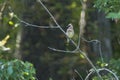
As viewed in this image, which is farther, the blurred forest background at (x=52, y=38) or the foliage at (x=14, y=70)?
the blurred forest background at (x=52, y=38)

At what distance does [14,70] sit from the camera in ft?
19.6

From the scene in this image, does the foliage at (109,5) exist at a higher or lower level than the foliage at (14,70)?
A: higher

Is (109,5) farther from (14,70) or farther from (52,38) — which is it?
(52,38)

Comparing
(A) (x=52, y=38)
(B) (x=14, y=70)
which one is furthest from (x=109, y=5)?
(A) (x=52, y=38)

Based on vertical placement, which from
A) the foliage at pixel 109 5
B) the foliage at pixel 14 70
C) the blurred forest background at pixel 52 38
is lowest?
the blurred forest background at pixel 52 38

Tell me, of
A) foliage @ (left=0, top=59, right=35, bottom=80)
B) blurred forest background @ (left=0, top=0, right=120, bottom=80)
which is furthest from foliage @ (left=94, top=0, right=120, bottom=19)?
blurred forest background @ (left=0, top=0, right=120, bottom=80)

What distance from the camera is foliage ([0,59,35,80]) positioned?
233 inches

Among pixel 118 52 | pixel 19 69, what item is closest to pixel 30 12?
pixel 118 52

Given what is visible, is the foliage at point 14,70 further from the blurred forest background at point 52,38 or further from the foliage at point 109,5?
the blurred forest background at point 52,38

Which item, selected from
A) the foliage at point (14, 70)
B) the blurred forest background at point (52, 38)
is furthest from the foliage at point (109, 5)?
the blurred forest background at point (52, 38)

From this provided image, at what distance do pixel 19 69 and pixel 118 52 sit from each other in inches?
343

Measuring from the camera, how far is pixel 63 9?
A: 1664cm

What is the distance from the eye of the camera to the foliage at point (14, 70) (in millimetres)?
5926

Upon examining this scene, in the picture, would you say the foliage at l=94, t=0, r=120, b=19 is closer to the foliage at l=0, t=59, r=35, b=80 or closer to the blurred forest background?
the foliage at l=0, t=59, r=35, b=80
